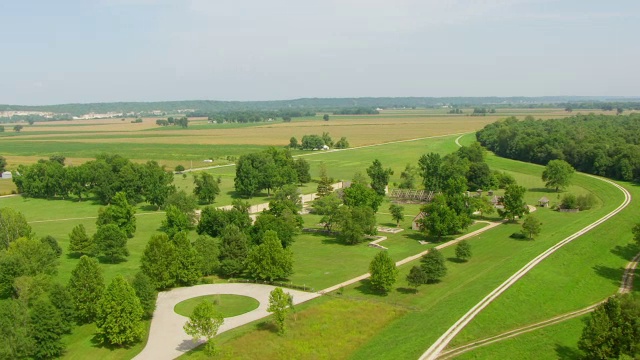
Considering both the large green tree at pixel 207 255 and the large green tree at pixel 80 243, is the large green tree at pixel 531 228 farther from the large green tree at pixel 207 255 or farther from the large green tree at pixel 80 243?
the large green tree at pixel 80 243

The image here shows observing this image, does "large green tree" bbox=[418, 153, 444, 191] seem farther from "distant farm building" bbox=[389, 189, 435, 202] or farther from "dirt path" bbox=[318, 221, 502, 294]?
"dirt path" bbox=[318, 221, 502, 294]

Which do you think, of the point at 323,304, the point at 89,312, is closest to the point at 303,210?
the point at 323,304

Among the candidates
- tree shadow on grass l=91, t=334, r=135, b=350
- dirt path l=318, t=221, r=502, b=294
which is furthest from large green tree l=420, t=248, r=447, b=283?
tree shadow on grass l=91, t=334, r=135, b=350

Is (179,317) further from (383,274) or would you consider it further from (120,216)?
(120,216)

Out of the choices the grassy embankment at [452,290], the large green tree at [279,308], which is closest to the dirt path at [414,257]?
the grassy embankment at [452,290]

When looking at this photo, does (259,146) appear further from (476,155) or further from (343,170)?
(476,155)
